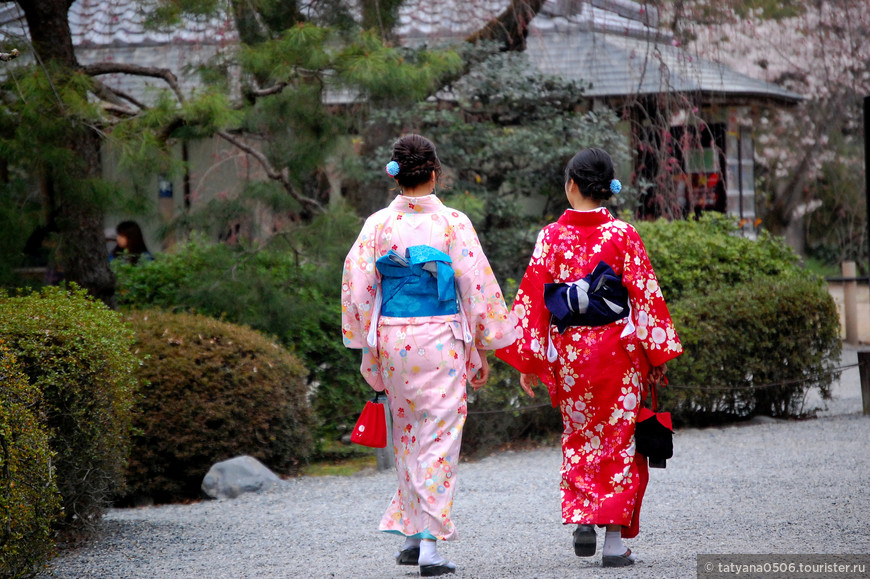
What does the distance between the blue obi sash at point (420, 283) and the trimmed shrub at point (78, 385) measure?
1.43 m

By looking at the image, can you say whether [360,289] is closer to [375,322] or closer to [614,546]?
[375,322]

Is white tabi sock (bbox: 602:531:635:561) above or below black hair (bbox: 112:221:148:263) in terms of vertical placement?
below

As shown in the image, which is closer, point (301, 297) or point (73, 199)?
point (73, 199)

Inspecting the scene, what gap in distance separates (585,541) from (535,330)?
0.88 metres

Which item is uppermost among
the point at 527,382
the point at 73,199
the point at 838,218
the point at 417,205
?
the point at 417,205

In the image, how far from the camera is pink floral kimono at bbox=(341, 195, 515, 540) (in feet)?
11.9

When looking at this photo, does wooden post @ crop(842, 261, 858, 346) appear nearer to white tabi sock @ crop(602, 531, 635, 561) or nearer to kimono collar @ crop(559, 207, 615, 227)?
kimono collar @ crop(559, 207, 615, 227)

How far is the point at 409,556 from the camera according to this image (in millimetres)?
3725

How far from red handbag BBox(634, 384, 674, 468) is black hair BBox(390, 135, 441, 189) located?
1324mm

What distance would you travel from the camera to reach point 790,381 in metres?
7.16

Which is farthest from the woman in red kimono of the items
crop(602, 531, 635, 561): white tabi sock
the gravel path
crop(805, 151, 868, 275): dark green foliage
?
crop(805, 151, 868, 275): dark green foliage

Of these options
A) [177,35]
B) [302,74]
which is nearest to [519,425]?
[302,74]

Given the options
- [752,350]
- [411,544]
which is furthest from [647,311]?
[752,350]

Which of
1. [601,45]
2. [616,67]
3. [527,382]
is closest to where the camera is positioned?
[527,382]
